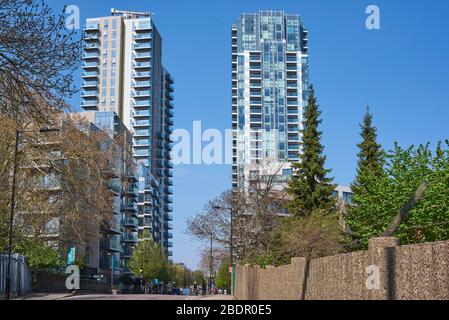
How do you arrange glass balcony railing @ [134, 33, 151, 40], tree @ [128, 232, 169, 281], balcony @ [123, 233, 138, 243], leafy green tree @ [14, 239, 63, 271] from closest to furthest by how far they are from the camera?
leafy green tree @ [14, 239, 63, 271]
tree @ [128, 232, 169, 281]
balcony @ [123, 233, 138, 243]
glass balcony railing @ [134, 33, 151, 40]

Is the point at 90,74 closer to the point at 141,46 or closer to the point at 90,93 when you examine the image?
the point at 90,93

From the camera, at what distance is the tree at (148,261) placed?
123275mm

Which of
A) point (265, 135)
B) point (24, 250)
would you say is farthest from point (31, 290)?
point (265, 135)

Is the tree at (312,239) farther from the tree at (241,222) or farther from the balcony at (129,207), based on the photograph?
the balcony at (129,207)

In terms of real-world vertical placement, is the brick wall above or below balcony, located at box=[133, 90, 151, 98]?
below

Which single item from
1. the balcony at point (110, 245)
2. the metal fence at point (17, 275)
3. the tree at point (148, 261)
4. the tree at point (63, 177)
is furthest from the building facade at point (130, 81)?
the tree at point (63, 177)

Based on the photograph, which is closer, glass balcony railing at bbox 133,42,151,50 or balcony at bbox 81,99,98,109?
balcony at bbox 81,99,98,109

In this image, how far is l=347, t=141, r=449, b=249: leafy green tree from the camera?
3516 cm

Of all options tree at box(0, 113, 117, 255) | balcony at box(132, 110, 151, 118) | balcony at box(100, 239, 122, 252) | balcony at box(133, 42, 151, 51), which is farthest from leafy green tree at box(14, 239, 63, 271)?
balcony at box(133, 42, 151, 51)

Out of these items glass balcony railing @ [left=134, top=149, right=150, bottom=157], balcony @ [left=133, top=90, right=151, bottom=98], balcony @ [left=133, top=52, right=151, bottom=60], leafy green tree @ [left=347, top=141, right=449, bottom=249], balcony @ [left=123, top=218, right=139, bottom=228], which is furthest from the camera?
balcony @ [left=133, top=52, right=151, bottom=60]

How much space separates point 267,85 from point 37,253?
12904cm

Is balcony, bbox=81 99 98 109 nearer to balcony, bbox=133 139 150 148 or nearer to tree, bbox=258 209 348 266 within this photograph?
balcony, bbox=133 139 150 148

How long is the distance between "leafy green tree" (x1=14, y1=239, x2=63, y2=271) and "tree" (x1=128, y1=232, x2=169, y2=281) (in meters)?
66.5

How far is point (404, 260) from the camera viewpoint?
1334 centimetres
